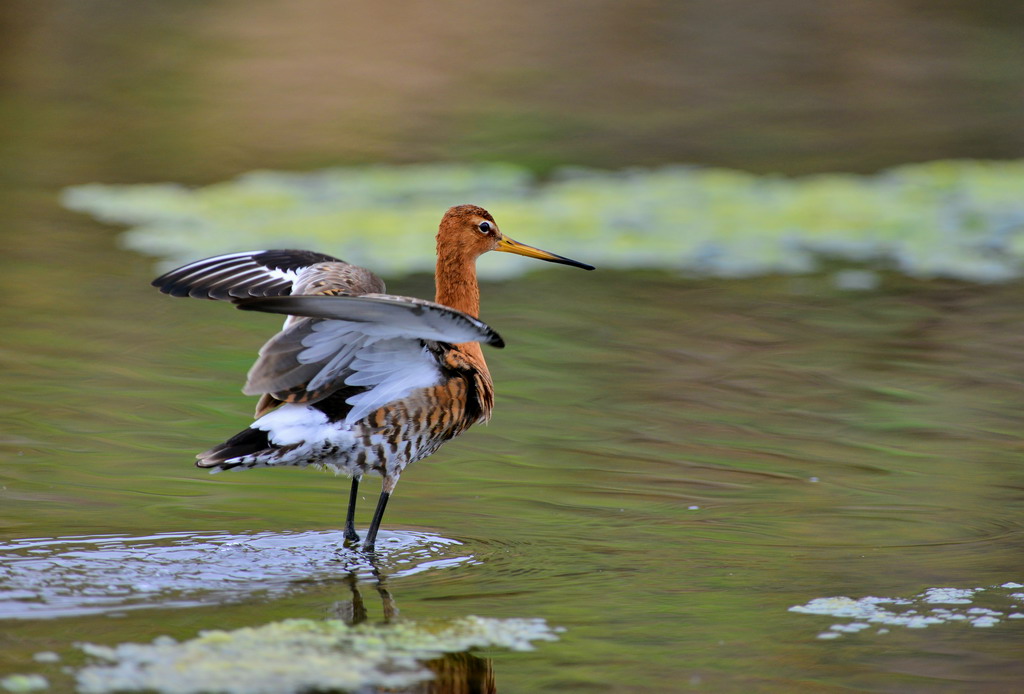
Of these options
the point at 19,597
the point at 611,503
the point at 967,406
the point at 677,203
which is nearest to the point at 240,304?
the point at 19,597

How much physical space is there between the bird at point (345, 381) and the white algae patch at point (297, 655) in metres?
1.04

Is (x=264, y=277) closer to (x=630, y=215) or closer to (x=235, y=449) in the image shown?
(x=235, y=449)

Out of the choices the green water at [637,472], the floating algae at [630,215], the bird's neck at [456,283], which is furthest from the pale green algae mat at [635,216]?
the bird's neck at [456,283]

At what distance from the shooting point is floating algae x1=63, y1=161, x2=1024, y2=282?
11.7 metres

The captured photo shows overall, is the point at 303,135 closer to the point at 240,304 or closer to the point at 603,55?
the point at 603,55

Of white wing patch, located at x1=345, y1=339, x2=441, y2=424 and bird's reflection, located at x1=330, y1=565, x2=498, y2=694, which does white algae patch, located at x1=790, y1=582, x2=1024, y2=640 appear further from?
white wing patch, located at x1=345, y1=339, x2=441, y2=424

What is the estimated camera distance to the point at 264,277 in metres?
6.70

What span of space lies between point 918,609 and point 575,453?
2.37 metres

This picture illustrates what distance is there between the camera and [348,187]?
545 inches

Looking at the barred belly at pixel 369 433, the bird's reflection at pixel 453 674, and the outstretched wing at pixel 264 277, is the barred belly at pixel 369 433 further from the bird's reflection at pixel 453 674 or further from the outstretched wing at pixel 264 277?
the bird's reflection at pixel 453 674

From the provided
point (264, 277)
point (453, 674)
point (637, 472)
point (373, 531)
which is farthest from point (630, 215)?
point (453, 674)

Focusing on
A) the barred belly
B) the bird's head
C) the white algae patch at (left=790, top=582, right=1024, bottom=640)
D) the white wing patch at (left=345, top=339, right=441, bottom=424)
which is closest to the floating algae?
the bird's head

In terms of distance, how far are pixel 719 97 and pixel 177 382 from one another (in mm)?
10650

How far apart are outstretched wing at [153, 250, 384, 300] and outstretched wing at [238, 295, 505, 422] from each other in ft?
1.12
